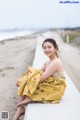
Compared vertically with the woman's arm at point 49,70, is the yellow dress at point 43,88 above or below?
below

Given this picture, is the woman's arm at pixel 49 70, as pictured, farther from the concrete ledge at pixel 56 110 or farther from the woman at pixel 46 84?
the concrete ledge at pixel 56 110

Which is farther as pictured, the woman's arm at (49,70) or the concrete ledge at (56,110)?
the woman's arm at (49,70)

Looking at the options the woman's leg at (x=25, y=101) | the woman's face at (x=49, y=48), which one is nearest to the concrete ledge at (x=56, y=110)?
the woman's leg at (x=25, y=101)

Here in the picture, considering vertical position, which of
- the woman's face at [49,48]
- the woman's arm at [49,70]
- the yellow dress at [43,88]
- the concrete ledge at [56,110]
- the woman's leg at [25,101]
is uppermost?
the woman's face at [49,48]

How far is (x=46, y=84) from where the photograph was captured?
18.1ft

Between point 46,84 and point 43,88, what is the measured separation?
2.2 inches

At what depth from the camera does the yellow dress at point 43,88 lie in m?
5.48

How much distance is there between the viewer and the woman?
5492mm

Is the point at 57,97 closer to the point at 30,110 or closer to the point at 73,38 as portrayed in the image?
the point at 30,110

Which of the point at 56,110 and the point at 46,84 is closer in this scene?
the point at 56,110

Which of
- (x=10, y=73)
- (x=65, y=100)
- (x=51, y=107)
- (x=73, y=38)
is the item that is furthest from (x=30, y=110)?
(x=73, y=38)

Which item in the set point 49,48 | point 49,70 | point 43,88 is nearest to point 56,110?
point 43,88

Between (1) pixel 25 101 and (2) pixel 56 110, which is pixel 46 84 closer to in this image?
(1) pixel 25 101

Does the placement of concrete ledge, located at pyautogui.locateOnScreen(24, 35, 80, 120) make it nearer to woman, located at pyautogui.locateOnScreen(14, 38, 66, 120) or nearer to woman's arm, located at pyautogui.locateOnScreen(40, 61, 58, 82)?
woman, located at pyautogui.locateOnScreen(14, 38, 66, 120)
